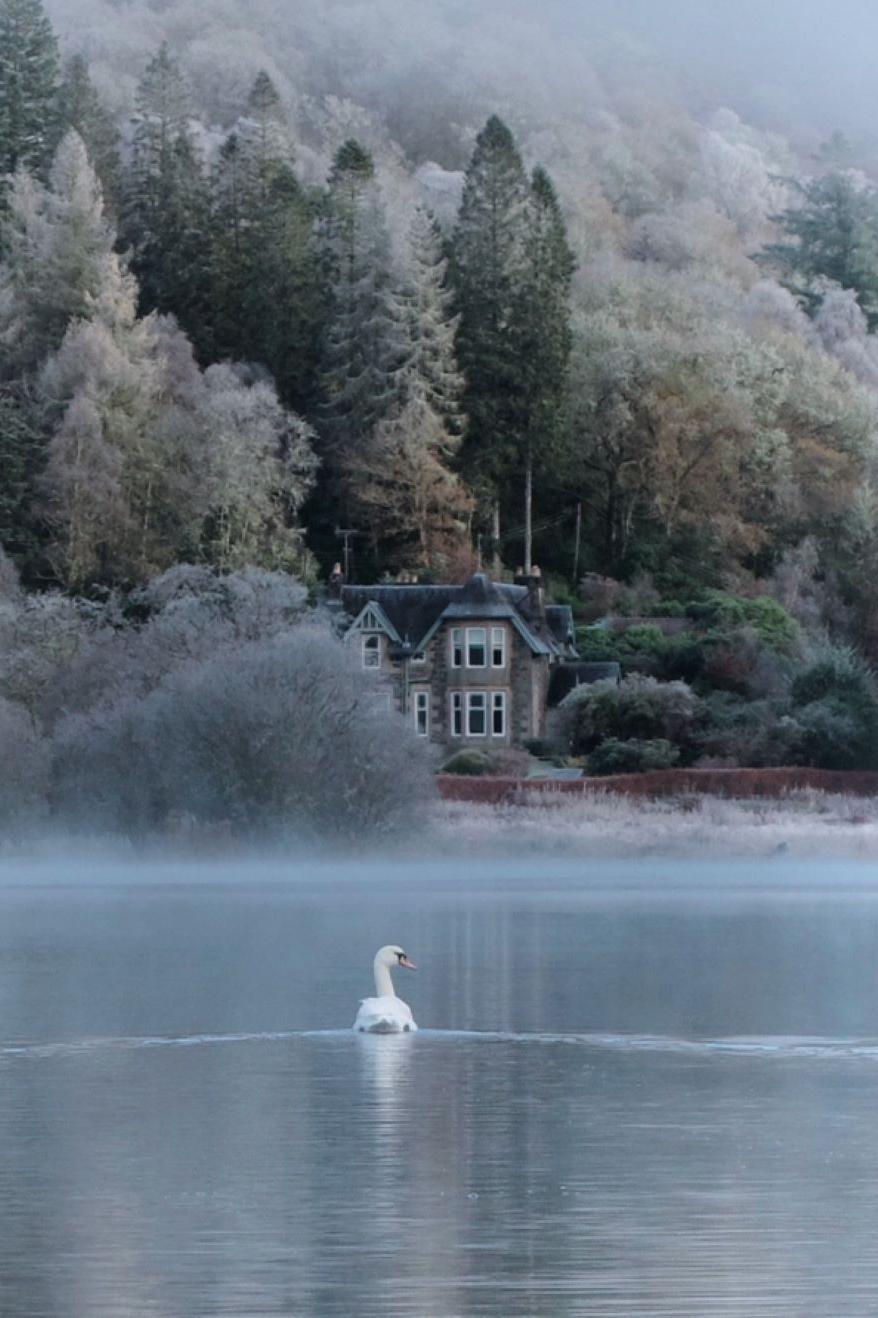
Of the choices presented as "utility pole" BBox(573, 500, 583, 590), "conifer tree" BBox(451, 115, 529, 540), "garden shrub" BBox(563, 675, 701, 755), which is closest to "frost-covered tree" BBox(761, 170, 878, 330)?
"conifer tree" BBox(451, 115, 529, 540)

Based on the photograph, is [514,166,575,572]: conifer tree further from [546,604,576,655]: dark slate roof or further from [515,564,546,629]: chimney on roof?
[546,604,576,655]: dark slate roof

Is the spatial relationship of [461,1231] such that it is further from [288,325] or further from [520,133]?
[520,133]

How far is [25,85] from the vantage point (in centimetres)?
9944

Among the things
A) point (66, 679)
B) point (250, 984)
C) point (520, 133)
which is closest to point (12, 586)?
point (66, 679)

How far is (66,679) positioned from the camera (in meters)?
62.3

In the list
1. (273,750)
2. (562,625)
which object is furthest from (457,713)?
(273,750)

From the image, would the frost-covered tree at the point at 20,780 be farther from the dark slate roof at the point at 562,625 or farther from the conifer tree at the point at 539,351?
the conifer tree at the point at 539,351

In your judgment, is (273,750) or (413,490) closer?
(273,750)

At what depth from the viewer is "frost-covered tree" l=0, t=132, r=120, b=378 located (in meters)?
86.2

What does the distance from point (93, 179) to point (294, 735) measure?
3882 cm

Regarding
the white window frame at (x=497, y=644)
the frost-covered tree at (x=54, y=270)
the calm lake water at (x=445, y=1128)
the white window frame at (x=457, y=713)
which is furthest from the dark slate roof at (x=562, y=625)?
the calm lake water at (x=445, y=1128)

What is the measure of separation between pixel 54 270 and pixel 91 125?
1435 centimetres

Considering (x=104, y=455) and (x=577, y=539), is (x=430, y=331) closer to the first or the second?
(x=577, y=539)

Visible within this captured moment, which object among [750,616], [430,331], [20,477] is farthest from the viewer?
[430,331]
